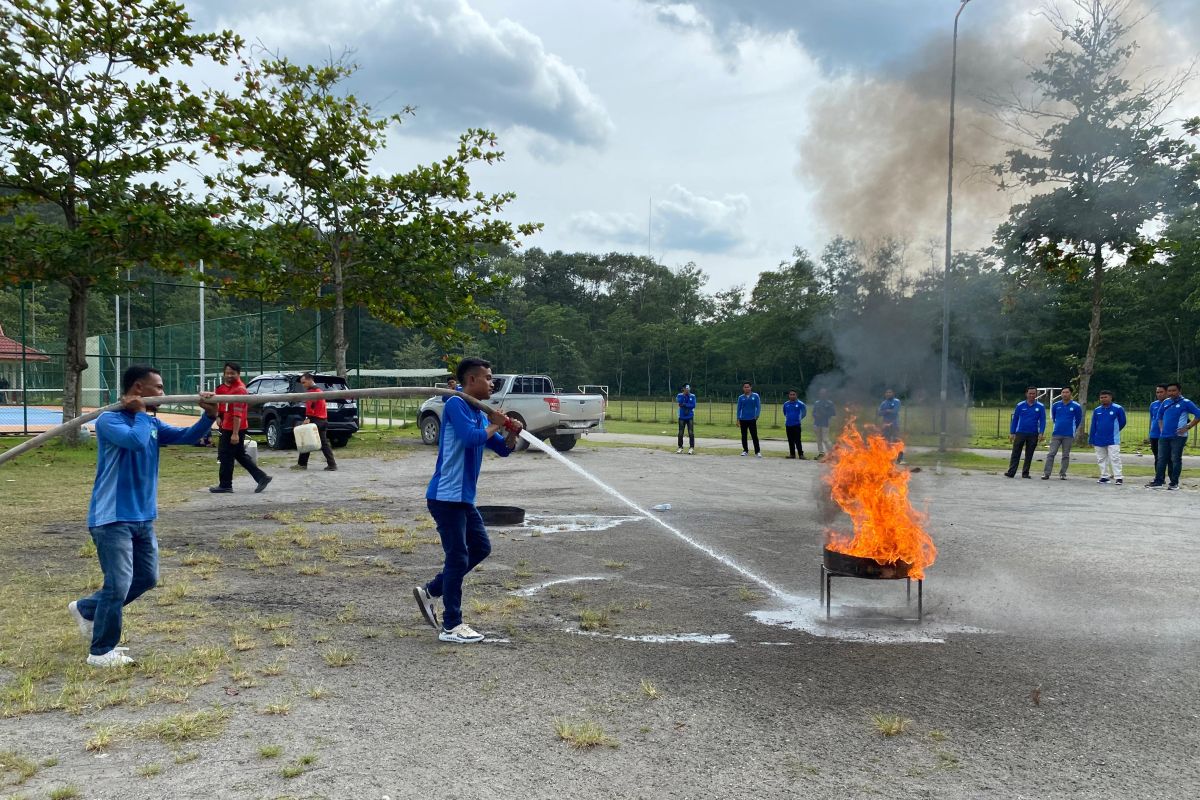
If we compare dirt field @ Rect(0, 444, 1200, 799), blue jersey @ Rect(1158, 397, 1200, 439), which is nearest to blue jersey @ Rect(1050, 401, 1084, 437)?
blue jersey @ Rect(1158, 397, 1200, 439)

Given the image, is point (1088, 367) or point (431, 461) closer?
point (431, 461)

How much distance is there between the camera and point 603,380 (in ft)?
243

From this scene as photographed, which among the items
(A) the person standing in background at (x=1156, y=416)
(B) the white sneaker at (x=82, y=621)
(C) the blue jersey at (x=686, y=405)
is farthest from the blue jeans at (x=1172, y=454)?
(B) the white sneaker at (x=82, y=621)

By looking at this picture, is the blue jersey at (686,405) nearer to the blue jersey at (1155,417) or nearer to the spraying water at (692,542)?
the blue jersey at (1155,417)

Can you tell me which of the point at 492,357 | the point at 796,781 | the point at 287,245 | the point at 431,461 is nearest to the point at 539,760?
the point at 796,781

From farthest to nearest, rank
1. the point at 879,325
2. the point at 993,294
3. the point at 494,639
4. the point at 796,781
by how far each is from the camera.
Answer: the point at 993,294 < the point at 879,325 < the point at 494,639 < the point at 796,781

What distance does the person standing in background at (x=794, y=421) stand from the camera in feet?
65.1

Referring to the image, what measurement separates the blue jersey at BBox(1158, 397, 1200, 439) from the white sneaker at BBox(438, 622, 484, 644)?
13931 mm

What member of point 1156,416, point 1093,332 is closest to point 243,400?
point 1156,416

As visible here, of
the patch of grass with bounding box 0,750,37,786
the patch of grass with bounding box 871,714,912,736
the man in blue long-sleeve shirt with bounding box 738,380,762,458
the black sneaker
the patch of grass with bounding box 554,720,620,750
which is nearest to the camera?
the patch of grass with bounding box 0,750,37,786

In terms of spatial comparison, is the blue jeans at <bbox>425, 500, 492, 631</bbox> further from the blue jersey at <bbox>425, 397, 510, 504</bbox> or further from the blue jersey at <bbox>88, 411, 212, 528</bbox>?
the blue jersey at <bbox>88, 411, 212, 528</bbox>

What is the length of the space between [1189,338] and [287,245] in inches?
2426

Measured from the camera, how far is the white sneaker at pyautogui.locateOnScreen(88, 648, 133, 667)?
15.4 ft

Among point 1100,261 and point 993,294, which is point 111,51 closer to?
point 993,294
